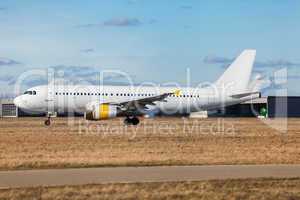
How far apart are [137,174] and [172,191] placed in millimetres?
2872

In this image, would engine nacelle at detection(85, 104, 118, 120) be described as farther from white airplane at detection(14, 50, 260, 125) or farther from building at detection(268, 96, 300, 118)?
building at detection(268, 96, 300, 118)

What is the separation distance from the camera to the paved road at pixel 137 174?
12.8 m

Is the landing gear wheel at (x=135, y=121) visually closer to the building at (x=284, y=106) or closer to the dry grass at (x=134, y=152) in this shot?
the dry grass at (x=134, y=152)

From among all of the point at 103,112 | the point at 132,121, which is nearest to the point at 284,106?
the point at 132,121

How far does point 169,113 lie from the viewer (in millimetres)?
50031

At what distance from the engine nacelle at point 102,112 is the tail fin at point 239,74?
47.8ft

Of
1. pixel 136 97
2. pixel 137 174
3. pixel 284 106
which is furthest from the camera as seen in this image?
pixel 284 106

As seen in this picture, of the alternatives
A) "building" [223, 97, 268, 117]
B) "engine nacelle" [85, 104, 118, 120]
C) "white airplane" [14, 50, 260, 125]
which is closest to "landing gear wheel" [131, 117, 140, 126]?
"white airplane" [14, 50, 260, 125]

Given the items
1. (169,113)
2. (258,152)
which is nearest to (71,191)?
(258,152)

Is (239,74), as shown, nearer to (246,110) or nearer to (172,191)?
(172,191)

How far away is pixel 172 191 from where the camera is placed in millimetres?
11328

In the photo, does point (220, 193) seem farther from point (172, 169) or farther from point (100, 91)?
point (100, 91)

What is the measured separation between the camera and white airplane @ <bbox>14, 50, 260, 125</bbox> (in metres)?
41.9

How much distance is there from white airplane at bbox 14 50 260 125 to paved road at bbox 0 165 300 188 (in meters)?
24.3
